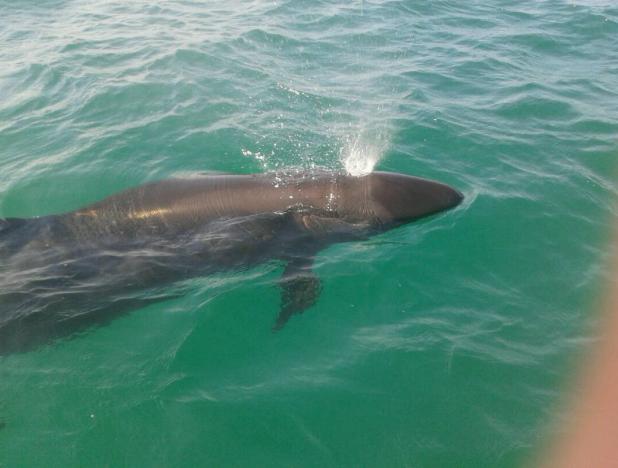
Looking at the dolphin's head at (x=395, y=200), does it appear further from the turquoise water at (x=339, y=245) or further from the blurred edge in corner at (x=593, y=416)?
the blurred edge in corner at (x=593, y=416)

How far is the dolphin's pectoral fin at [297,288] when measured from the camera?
7824 mm

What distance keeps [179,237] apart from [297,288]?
214 cm

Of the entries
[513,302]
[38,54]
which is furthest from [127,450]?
[38,54]

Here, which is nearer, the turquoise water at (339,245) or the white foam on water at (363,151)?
the turquoise water at (339,245)

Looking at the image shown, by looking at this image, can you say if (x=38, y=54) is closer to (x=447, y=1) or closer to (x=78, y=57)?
(x=78, y=57)

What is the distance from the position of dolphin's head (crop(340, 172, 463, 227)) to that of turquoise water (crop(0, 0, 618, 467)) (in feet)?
1.26

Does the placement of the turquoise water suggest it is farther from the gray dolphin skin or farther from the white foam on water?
the gray dolphin skin

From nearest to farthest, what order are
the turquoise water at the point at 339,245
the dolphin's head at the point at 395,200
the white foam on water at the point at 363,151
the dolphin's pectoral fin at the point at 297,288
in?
1. the turquoise water at the point at 339,245
2. the dolphin's pectoral fin at the point at 297,288
3. the dolphin's head at the point at 395,200
4. the white foam on water at the point at 363,151

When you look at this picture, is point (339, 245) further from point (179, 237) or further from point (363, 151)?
point (363, 151)

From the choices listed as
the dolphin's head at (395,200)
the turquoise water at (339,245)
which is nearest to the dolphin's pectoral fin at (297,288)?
the turquoise water at (339,245)

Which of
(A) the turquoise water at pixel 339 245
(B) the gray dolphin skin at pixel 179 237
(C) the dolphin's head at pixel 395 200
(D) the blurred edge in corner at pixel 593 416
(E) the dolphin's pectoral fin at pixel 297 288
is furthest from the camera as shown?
(C) the dolphin's head at pixel 395 200

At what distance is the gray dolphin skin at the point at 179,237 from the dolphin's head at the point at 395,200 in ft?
0.06

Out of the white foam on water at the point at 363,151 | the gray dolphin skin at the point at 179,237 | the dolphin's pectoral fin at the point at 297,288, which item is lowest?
the dolphin's pectoral fin at the point at 297,288

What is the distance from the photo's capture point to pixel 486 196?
10.2m
